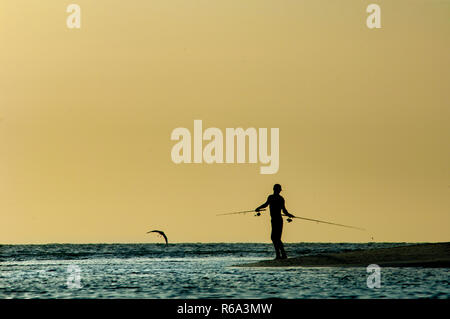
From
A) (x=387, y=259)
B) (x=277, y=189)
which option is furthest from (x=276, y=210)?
(x=387, y=259)

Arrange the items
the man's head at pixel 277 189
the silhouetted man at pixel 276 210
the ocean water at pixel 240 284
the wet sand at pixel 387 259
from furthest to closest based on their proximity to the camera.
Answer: the man's head at pixel 277 189 → the silhouetted man at pixel 276 210 → the wet sand at pixel 387 259 → the ocean water at pixel 240 284

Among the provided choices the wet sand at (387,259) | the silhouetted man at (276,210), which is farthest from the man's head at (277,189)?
the wet sand at (387,259)

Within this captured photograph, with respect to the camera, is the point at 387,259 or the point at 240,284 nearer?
the point at 240,284

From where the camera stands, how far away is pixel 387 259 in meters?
28.8

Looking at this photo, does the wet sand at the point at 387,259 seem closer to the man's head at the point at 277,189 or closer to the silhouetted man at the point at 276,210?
the silhouetted man at the point at 276,210

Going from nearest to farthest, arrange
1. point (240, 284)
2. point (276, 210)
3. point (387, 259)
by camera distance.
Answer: point (240, 284), point (387, 259), point (276, 210)

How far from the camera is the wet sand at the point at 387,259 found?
91.9 ft

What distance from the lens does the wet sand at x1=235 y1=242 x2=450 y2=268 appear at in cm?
Result: 2801

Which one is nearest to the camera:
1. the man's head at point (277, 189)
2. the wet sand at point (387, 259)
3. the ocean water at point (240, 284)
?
the ocean water at point (240, 284)

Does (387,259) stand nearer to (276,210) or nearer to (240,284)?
(276,210)
